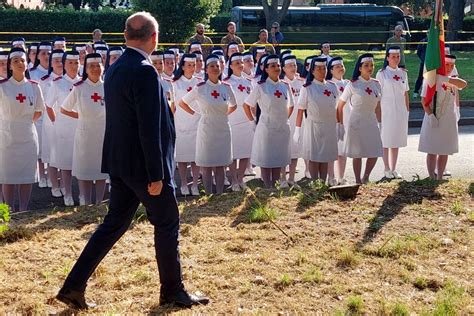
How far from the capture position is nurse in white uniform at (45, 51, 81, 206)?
404 inches

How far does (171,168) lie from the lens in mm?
5441

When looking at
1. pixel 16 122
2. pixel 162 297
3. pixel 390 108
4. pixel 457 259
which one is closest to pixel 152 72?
pixel 162 297

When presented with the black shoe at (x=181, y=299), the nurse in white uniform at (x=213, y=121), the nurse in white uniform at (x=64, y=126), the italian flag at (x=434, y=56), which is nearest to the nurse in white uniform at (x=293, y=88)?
the nurse in white uniform at (x=213, y=121)

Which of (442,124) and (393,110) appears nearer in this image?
(442,124)

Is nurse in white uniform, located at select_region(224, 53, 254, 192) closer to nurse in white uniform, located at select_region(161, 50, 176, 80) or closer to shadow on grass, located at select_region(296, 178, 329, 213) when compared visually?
nurse in white uniform, located at select_region(161, 50, 176, 80)

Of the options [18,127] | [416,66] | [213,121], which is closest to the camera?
[18,127]

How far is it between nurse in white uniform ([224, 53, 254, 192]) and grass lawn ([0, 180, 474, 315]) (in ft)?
7.24

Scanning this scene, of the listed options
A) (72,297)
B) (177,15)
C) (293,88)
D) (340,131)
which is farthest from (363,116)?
(177,15)

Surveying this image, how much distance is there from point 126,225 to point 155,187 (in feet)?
1.57

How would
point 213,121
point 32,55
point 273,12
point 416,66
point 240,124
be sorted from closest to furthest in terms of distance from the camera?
point 213,121
point 240,124
point 32,55
point 416,66
point 273,12

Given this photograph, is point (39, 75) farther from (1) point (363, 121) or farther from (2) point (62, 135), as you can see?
(1) point (363, 121)

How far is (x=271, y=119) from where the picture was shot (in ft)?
34.4

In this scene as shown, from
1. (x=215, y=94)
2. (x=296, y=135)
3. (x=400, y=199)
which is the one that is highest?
(x=215, y=94)

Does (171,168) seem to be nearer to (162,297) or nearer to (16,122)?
(162,297)
